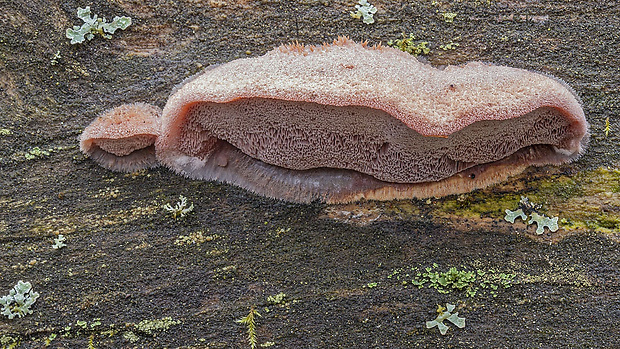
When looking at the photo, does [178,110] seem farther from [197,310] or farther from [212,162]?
[197,310]

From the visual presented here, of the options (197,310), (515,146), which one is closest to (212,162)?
(197,310)

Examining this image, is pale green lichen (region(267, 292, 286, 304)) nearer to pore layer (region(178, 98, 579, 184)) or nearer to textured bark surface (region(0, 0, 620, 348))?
textured bark surface (region(0, 0, 620, 348))

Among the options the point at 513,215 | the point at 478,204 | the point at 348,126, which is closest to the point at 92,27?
the point at 348,126

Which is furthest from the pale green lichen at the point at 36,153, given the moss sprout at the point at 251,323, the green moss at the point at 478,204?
the green moss at the point at 478,204

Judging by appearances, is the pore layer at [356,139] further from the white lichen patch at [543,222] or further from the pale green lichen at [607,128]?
the white lichen patch at [543,222]

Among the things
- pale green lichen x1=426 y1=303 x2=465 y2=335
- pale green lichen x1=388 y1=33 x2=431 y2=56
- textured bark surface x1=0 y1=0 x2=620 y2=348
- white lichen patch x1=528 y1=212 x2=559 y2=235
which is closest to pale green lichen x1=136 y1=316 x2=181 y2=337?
textured bark surface x1=0 y1=0 x2=620 y2=348

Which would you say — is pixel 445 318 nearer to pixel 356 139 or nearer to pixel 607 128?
pixel 356 139

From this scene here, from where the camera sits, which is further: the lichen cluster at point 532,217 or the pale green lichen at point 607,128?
the pale green lichen at point 607,128
